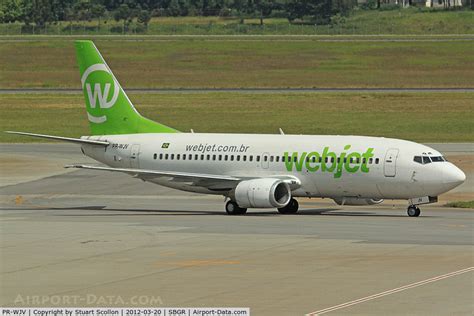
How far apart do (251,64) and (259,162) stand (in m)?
112

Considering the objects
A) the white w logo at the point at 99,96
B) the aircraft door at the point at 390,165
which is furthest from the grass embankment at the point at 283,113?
the aircraft door at the point at 390,165

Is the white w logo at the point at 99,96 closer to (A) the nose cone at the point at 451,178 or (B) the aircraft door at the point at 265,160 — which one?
(B) the aircraft door at the point at 265,160

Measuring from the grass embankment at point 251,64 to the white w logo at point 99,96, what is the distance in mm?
84846

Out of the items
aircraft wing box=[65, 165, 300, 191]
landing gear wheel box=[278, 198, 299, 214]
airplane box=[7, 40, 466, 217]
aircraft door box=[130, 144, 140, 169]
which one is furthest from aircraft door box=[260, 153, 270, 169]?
aircraft door box=[130, 144, 140, 169]

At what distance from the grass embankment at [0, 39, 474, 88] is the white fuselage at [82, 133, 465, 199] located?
8738 centimetres

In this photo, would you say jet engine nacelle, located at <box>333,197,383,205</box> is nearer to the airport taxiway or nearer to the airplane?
the airplane

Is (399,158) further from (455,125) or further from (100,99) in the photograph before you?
(455,125)

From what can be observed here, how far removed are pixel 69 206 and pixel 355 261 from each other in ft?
82.9

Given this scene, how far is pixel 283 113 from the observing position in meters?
121

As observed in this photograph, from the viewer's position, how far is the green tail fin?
63844 mm

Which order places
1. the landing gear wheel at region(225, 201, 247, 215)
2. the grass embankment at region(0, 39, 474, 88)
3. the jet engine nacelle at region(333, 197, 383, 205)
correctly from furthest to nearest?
the grass embankment at region(0, 39, 474, 88) < the landing gear wheel at region(225, 201, 247, 215) < the jet engine nacelle at region(333, 197, 383, 205)

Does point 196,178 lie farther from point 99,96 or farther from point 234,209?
point 99,96

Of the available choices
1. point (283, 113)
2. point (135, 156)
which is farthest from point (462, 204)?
point (283, 113)

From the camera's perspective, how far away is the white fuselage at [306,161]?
5569 cm
